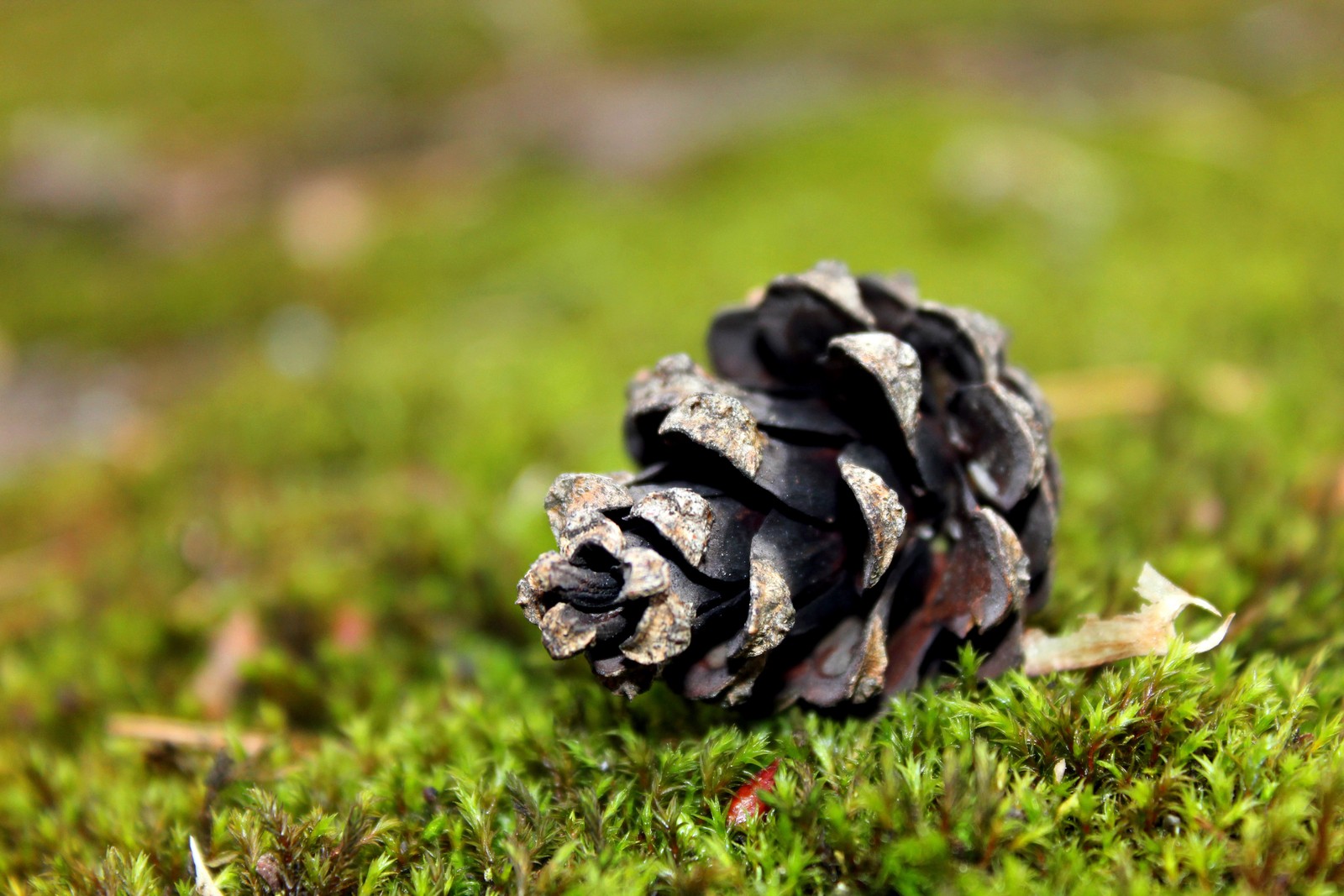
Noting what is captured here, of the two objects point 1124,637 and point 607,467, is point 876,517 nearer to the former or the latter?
point 1124,637

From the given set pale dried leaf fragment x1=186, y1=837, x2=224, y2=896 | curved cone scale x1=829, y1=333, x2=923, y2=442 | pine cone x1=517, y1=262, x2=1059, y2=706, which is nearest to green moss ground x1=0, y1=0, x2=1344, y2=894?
pale dried leaf fragment x1=186, y1=837, x2=224, y2=896

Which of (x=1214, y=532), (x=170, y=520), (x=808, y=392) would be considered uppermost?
(x=808, y=392)

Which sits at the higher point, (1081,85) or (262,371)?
(1081,85)

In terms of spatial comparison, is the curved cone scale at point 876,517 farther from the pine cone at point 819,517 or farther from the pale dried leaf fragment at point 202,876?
the pale dried leaf fragment at point 202,876

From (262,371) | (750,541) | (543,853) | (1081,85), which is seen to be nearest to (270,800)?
(543,853)

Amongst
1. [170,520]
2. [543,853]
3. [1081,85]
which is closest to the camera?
[543,853]

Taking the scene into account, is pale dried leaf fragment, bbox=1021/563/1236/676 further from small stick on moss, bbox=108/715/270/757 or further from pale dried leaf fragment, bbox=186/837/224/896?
small stick on moss, bbox=108/715/270/757

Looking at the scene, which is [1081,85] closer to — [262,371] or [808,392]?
[262,371]

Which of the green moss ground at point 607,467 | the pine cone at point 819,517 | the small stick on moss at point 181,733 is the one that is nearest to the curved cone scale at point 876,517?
the pine cone at point 819,517
